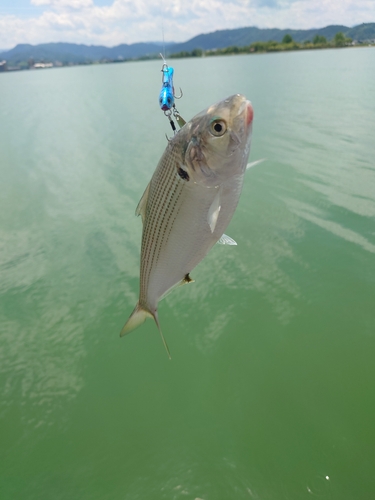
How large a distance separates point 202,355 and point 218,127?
416cm

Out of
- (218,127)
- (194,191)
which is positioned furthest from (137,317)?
(218,127)

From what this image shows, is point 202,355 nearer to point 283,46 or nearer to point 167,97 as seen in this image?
point 167,97

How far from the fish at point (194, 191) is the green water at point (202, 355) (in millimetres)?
2842

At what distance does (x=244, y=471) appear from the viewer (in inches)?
156

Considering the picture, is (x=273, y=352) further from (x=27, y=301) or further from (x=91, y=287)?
(x=27, y=301)

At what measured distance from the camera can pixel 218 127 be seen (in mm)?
1792

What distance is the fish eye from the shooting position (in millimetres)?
1783

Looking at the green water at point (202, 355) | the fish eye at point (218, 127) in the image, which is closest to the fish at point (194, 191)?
the fish eye at point (218, 127)

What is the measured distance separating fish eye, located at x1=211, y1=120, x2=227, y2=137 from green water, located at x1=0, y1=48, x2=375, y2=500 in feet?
11.7

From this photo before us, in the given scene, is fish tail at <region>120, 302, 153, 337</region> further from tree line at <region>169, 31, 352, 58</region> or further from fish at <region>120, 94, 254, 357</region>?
tree line at <region>169, 31, 352, 58</region>

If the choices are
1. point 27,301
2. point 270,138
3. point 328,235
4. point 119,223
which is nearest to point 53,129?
point 270,138

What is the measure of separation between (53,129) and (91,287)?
644 inches

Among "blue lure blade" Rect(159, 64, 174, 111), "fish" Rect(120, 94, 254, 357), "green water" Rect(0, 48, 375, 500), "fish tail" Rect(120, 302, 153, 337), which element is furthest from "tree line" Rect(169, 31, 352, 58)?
"fish tail" Rect(120, 302, 153, 337)

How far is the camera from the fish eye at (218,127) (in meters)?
1.78
